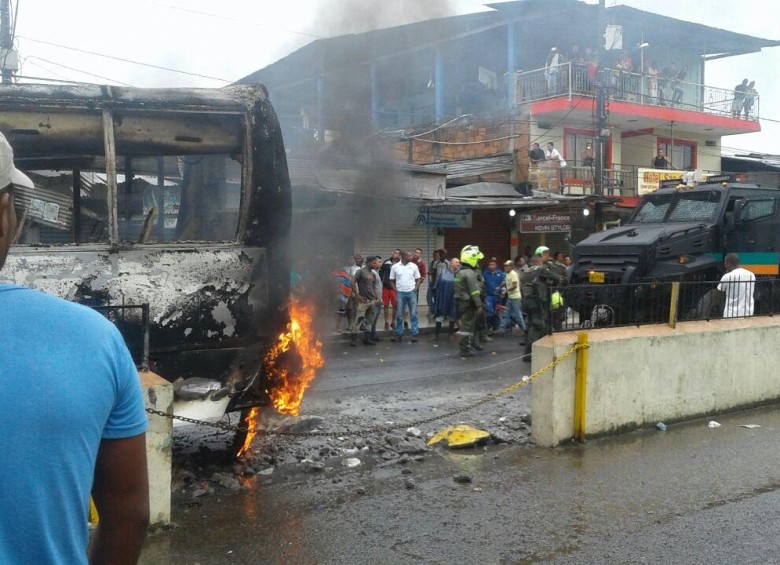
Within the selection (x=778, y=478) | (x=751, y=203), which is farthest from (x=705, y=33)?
(x=778, y=478)

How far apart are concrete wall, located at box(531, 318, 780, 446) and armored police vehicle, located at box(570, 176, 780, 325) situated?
3.46m

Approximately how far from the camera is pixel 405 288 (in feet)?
50.7

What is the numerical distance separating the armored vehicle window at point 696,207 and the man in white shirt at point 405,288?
503cm

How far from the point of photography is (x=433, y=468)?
242 inches

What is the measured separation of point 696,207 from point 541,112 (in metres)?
11.9

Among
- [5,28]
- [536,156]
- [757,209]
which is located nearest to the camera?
[757,209]

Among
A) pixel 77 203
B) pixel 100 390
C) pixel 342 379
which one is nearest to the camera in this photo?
pixel 100 390

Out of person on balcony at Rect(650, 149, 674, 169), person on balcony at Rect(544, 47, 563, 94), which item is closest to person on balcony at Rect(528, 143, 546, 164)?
person on balcony at Rect(544, 47, 563, 94)

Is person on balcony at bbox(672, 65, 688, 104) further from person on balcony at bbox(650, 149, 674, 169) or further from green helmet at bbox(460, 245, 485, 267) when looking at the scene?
green helmet at bbox(460, 245, 485, 267)

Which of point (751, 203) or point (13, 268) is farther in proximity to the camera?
point (751, 203)

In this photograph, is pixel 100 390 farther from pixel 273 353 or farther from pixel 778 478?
pixel 778 478

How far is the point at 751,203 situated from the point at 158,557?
11866 mm

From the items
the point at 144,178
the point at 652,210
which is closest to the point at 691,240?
the point at 652,210

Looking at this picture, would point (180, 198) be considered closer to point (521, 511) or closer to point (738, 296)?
point (521, 511)
